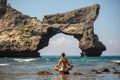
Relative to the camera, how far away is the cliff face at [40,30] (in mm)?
98500

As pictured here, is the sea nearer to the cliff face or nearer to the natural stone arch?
the cliff face

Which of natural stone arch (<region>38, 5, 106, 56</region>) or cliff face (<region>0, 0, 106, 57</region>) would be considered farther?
natural stone arch (<region>38, 5, 106, 56</region>)

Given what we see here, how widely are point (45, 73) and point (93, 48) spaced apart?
79.5 meters

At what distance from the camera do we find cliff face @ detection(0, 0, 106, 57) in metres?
98.5

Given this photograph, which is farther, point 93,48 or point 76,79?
point 93,48

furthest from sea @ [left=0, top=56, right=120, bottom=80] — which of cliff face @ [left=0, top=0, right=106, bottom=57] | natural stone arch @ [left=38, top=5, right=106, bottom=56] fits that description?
natural stone arch @ [left=38, top=5, right=106, bottom=56]

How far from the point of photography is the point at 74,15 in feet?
349

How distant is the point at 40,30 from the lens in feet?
333

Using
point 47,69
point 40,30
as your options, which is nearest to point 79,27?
point 40,30

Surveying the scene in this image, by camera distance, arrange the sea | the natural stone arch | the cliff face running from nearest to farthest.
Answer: the sea < the cliff face < the natural stone arch

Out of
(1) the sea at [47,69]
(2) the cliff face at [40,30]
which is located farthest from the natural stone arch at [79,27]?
(1) the sea at [47,69]

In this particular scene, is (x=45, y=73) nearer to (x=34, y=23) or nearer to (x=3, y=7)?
(x=34, y=23)

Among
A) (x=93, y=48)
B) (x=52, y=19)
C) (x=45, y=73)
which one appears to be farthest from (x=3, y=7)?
(x=45, y=73)

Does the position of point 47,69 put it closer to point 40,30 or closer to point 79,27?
point 40,30
